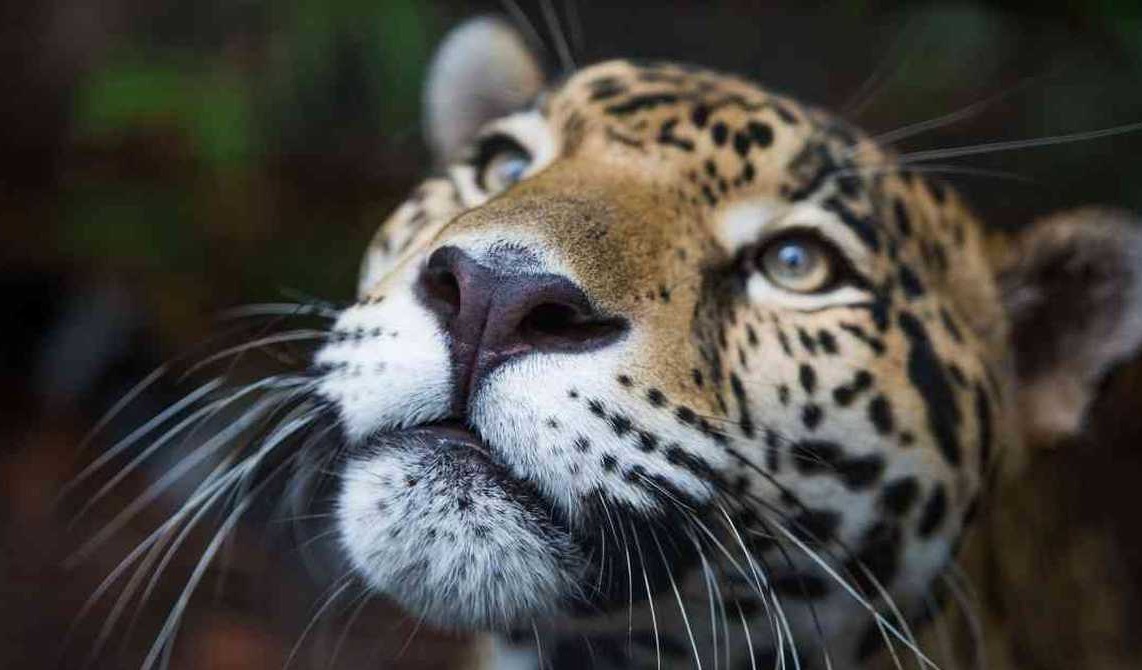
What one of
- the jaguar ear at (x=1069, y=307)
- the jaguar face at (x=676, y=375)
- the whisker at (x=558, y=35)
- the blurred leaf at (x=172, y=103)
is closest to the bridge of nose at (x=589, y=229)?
the jaguar face at (x=676, y=375)

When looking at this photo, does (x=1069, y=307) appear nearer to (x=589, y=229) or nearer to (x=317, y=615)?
(x=589, y=229)

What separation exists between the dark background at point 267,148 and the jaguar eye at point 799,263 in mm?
329

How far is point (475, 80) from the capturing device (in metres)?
2.28

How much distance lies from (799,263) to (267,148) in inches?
52.8

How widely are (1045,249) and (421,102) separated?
1213mm

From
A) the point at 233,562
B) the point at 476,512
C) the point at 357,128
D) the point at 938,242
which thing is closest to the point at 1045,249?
the point at 938,242

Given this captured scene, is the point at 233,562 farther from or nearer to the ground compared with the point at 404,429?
nearer to the ground

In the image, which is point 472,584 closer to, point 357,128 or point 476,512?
point 476,512

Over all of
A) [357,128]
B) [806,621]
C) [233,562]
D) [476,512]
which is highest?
[357,128]

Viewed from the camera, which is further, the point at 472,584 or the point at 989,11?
the point at 989,11

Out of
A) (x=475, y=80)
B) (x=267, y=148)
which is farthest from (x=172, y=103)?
(x=475, y=80)

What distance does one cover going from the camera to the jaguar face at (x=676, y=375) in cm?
137

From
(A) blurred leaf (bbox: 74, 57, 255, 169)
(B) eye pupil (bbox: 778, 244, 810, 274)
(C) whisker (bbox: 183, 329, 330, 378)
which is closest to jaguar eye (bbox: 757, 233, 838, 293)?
(B) eye pupil (bbox: 778, 244, 810, 274)

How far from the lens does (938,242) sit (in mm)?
1957
